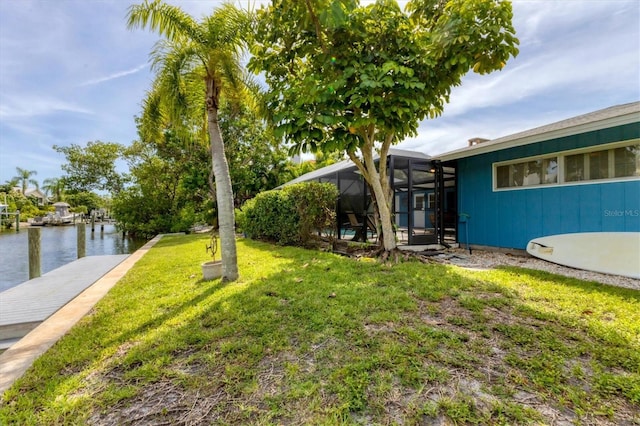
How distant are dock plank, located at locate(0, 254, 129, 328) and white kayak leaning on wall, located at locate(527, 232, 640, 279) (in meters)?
9.18

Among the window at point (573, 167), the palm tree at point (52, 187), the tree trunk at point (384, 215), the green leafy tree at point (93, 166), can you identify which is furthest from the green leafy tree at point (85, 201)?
the window at point (573, 167)

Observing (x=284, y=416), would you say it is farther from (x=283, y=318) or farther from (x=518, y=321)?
(x=518, y=321)

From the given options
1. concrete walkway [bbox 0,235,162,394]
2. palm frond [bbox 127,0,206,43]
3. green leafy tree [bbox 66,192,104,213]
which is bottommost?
concrete walkway [bbox 0,235,162,394]

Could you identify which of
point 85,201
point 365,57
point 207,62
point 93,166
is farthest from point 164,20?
point 85,201

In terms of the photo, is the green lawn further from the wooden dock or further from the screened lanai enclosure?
the screened lanai enclosure

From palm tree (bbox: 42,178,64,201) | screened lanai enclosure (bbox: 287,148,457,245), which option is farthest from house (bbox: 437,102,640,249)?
palm tree (bbox: 42,178,64,201)

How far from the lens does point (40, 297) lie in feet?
16.5

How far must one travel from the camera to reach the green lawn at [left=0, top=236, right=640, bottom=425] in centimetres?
177

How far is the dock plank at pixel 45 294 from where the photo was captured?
164 inches

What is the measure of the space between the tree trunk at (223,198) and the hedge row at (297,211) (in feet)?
10.6

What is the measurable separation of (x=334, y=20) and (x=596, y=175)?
6205 millimetres

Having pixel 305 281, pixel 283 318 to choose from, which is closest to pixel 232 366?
pixel 283 318

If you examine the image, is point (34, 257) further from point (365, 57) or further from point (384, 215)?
point (365, 57)

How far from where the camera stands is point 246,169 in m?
17.6
